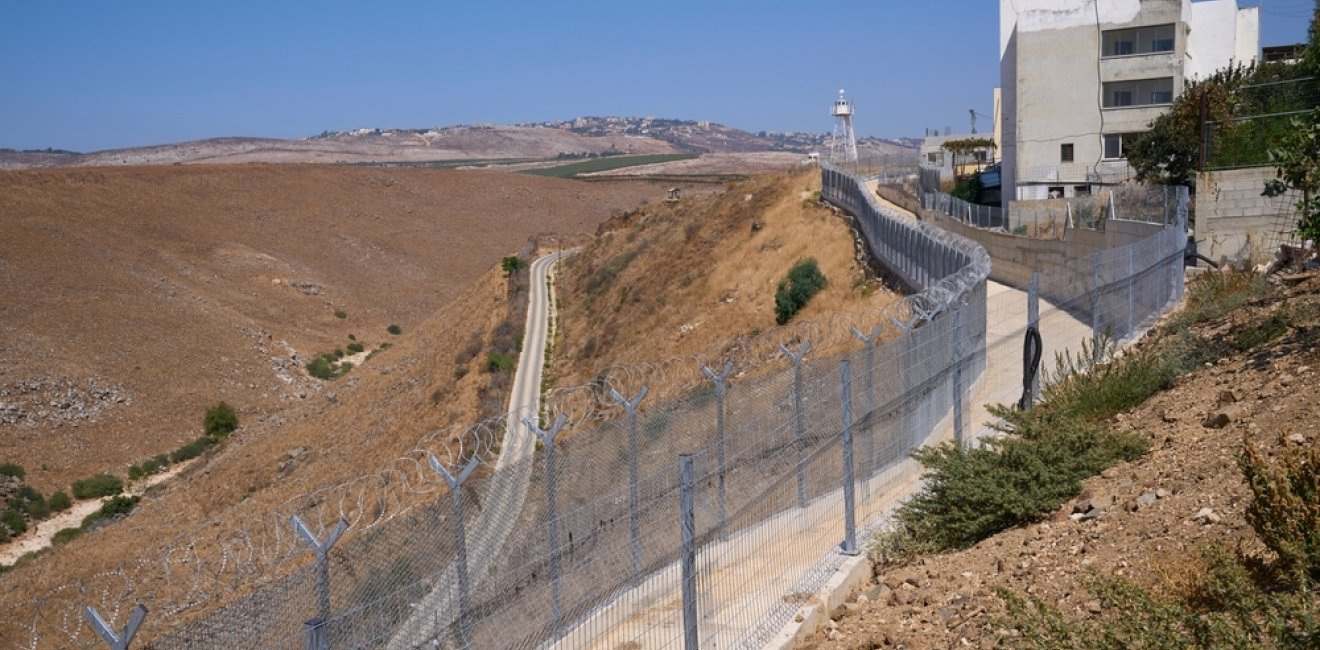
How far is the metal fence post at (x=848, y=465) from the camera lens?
8.39 m

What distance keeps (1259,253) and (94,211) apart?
8187 cm

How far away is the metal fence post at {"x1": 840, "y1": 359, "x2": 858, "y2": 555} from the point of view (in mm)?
8391

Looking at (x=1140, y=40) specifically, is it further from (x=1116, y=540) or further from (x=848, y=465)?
(x=1116, y=540)

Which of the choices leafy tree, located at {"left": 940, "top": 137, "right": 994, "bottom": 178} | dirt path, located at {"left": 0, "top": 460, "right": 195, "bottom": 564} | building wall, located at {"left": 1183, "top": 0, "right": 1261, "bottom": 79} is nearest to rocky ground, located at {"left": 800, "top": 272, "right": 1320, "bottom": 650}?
dirt path, located at {"left": 0, "top": 460, "right": 195, "bottom": 564}

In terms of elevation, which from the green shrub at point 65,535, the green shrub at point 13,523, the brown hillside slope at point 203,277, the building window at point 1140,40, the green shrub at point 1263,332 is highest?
the building window at point 1140,40

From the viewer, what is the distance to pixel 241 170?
11188cm

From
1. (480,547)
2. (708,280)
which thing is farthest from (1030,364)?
(708,280)

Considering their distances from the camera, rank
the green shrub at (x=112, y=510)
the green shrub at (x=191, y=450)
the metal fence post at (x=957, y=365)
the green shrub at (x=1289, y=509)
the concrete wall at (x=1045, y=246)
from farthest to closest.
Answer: the green shrub at (x=191, y=450) < the green shrub at (x=112, y=510) < the concrete wall at (x=1045, y=246) < the metal fence post at (x=957, y=365) < the green shrub at (x=1289, y=509)

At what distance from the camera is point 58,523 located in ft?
117

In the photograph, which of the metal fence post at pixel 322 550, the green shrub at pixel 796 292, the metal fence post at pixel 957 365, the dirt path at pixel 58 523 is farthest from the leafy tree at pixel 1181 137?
the dirt path at pixel 58 523

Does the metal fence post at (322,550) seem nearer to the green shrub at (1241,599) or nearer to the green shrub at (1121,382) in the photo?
the green shrub at (1241,599)

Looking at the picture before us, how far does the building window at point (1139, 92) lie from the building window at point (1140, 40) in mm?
979

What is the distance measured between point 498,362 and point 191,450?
651 inches

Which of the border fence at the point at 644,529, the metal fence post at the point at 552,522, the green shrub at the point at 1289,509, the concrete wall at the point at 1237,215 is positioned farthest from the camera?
the concrete wall at the point at 1237,215
